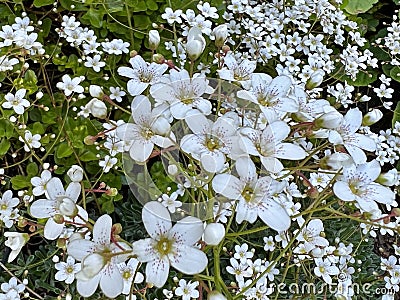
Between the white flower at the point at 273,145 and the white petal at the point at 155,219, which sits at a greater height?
the white flower at the point at 273,145

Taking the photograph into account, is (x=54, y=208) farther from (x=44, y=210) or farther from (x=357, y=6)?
(x=357, y=6)

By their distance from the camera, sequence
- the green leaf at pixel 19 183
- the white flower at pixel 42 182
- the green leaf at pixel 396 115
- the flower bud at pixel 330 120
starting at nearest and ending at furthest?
the flower bud at pixel 330 120 < the white flower at pixel 42 182 < the green leaf at pixel 19 183 < the green leaf at pixel 396 115

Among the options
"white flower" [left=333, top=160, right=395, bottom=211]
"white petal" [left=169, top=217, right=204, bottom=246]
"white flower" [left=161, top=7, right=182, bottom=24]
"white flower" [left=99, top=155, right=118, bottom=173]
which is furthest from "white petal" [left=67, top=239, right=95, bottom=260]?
"white flower" [left=161, top=7, right=182, bottom=24]

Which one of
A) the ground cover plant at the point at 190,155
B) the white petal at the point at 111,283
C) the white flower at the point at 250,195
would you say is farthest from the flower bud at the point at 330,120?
the white petal at the point at 111,283

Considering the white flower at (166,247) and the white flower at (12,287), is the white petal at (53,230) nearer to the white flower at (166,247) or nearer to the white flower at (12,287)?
the white flower at (166,247)

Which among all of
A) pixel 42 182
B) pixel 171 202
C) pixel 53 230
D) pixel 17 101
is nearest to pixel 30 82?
pixel 17 101

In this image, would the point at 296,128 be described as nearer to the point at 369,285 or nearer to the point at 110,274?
the point at 110,274

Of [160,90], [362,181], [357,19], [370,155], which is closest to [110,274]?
[160,90]
